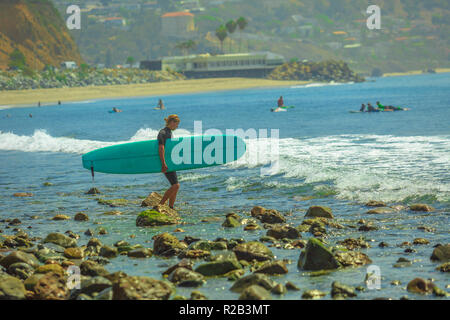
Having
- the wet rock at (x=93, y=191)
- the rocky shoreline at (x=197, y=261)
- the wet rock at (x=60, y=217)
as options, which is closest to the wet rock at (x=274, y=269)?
the rocky shoreline at (x=197, y=261)

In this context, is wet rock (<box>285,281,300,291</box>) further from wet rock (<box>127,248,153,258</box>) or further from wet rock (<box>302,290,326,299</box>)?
wet rock (<box>127,248,153,258</box>)

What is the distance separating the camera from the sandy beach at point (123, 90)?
105m

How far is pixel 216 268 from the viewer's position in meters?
8.65

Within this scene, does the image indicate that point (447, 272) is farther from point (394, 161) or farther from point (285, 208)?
point (394, 161)

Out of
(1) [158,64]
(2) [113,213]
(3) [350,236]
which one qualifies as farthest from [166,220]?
(1) [158,64]

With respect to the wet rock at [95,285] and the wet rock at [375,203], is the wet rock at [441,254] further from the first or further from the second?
the wet rock at [95,285]

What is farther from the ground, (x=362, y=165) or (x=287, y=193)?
(x=362, y=165)

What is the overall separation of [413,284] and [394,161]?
44.1 ft

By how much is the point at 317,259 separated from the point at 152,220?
4791 millimetres

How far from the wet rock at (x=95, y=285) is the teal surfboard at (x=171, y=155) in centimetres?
796

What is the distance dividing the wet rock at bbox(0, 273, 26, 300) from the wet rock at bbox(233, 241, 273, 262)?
3.18 metres

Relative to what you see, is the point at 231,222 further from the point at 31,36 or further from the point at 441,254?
the point at 31,36

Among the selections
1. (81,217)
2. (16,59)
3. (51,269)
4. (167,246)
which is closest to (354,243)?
(167,246)

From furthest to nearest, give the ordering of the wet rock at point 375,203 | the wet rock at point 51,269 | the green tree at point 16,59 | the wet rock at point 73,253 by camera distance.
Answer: the green tree at point 16,59
the wet rock at point 375,203
the wet rock at point 73,253
the wet rock at point 51,269
